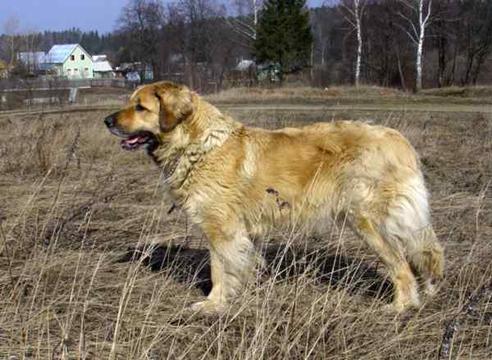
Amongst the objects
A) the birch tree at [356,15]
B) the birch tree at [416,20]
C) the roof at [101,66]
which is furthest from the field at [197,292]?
the roof at [101,66]

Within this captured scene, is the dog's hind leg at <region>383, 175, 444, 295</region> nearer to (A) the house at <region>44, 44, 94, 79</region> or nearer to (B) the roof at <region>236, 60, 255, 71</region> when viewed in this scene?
(B) the roof at <region>236, 60, 255, 71</region>

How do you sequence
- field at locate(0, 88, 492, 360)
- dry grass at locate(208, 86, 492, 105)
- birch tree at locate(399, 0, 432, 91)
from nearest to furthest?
field at locate(0, 88, 492, 360)
dry grass at locate(208, 86, 492, 105)
birch tree at locate(399, 0, 432, 91)

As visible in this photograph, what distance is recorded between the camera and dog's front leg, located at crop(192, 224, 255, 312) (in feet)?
15.2

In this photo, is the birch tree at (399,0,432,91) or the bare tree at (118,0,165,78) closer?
the birch tree at (399,0,432,91)

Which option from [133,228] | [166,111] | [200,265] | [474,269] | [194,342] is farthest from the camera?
[133,228]

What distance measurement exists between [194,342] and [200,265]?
1662 mm

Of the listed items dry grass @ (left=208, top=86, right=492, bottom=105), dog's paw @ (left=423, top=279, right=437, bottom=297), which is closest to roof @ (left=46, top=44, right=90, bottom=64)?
dry grass @ (left=208, top=86, right=492, bottom=105)

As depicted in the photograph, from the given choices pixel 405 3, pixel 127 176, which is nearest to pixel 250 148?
pixel 127 176

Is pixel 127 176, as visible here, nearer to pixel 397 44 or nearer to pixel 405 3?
pixel 405 3

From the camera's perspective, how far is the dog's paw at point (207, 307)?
13.7ft

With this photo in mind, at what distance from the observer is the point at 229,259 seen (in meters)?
4.66

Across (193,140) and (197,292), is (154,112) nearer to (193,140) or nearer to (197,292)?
(193,140)

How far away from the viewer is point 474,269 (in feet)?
14.3

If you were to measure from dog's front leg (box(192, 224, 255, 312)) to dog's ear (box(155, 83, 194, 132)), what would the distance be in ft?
2.80
